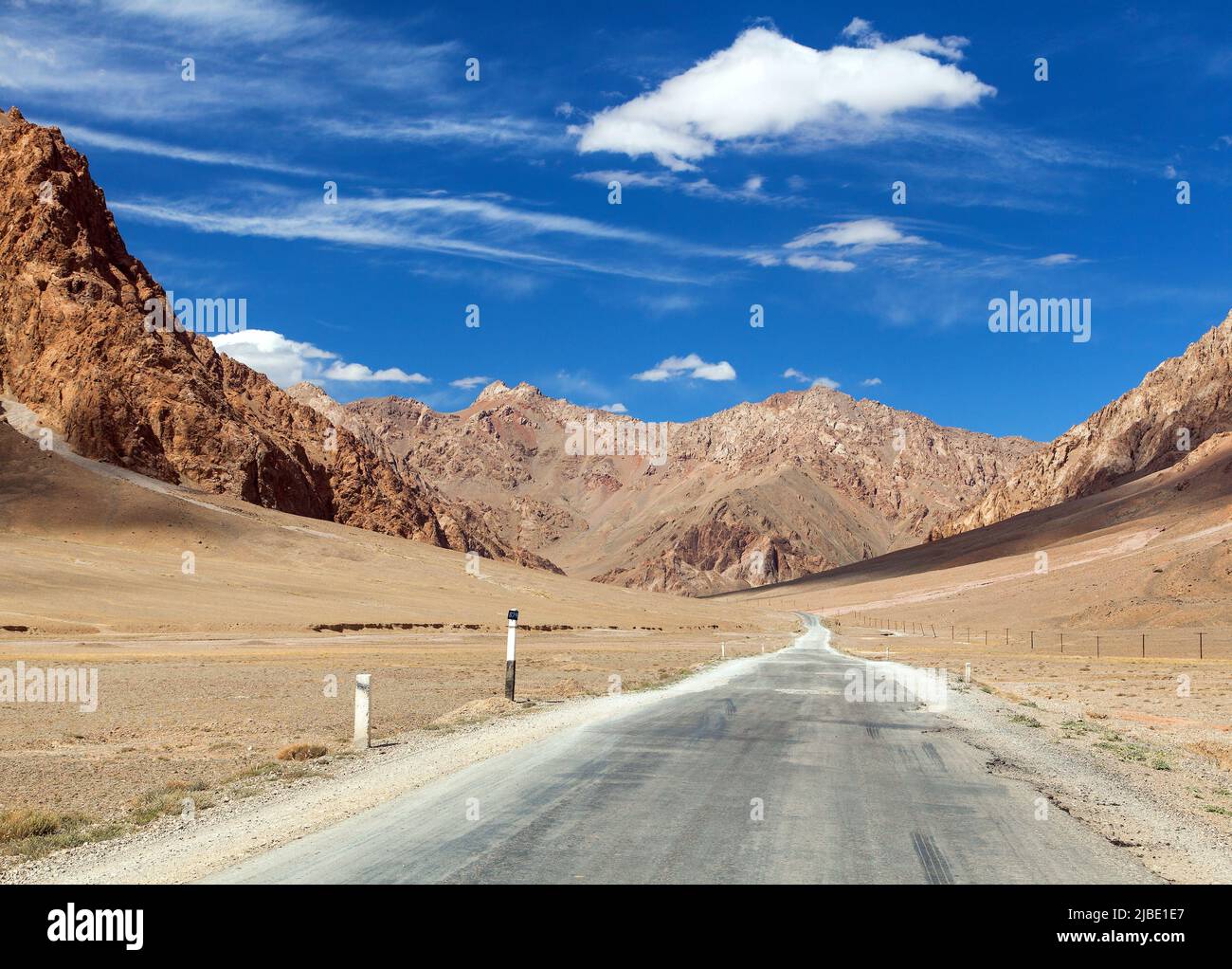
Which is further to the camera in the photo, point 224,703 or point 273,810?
point 224,703

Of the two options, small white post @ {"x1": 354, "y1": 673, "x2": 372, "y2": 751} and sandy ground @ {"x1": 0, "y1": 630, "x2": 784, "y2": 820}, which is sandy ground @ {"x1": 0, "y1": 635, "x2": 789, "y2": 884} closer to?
small white post @ {"x1": 354, "y1": 673, "x2": 372, "y2": 751}

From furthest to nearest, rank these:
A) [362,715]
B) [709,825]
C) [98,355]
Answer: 1. [98,355]
2. [362,715]
3. [709,825]

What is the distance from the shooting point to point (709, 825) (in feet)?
31.4

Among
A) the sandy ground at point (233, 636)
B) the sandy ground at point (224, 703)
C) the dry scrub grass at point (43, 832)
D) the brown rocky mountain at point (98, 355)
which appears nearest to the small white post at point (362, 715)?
the sandy ground at point (233, 636)

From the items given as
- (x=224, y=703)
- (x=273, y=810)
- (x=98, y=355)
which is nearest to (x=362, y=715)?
(x=273, y=810)

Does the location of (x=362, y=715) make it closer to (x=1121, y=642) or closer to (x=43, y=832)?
(x=43, y=832)

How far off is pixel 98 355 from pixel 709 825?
146m

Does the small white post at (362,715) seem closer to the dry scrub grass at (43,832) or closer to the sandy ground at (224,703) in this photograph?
the sandy ground at (224,703)

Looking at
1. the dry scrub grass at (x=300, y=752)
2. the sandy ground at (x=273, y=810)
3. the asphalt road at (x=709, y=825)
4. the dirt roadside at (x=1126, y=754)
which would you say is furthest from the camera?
the dry scrub grass at (x=300, y=752)

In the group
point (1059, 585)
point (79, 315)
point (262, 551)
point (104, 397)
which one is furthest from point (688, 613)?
point (79, 315)

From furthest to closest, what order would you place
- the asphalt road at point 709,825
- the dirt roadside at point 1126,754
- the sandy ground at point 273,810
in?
the dirt roadside at point 1126,754 < the sandy ground at point 273,810 < the asphalt road at point 709,825

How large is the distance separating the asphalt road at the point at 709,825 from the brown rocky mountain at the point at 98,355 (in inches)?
5126

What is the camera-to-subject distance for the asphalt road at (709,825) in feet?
26.1

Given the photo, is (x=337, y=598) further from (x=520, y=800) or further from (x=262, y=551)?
(x=520, y=800)
